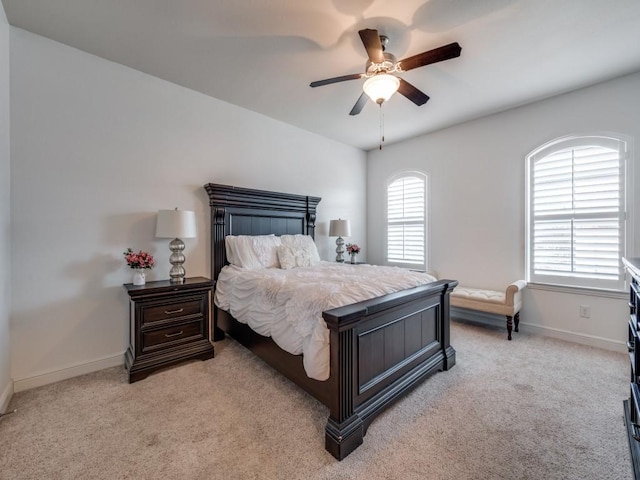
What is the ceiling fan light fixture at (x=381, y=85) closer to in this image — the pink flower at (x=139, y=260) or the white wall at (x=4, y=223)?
the pink flower at (x=139, y=260)

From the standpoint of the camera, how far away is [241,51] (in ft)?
8.23

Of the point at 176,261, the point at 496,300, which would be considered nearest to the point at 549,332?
the point at 496,300

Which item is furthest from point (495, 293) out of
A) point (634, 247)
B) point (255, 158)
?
point (255, 158)

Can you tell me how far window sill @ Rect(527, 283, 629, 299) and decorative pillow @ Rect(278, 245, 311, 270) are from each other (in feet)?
9.54

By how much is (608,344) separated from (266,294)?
3.73m

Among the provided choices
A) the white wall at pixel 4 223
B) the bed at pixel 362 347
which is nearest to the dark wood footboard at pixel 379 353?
the bed at pixel 362 347

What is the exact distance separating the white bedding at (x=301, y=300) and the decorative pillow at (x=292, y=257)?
0.46 metres

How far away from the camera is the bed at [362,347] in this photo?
160 centimetres

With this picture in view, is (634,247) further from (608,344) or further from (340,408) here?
(340,408)

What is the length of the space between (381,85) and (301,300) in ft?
5.79

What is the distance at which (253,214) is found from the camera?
3.60m

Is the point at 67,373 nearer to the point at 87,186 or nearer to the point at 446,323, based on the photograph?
the point at 87,186

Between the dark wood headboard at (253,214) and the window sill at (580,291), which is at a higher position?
the dark wood headboard at (253,214)

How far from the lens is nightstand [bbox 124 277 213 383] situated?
239cm
